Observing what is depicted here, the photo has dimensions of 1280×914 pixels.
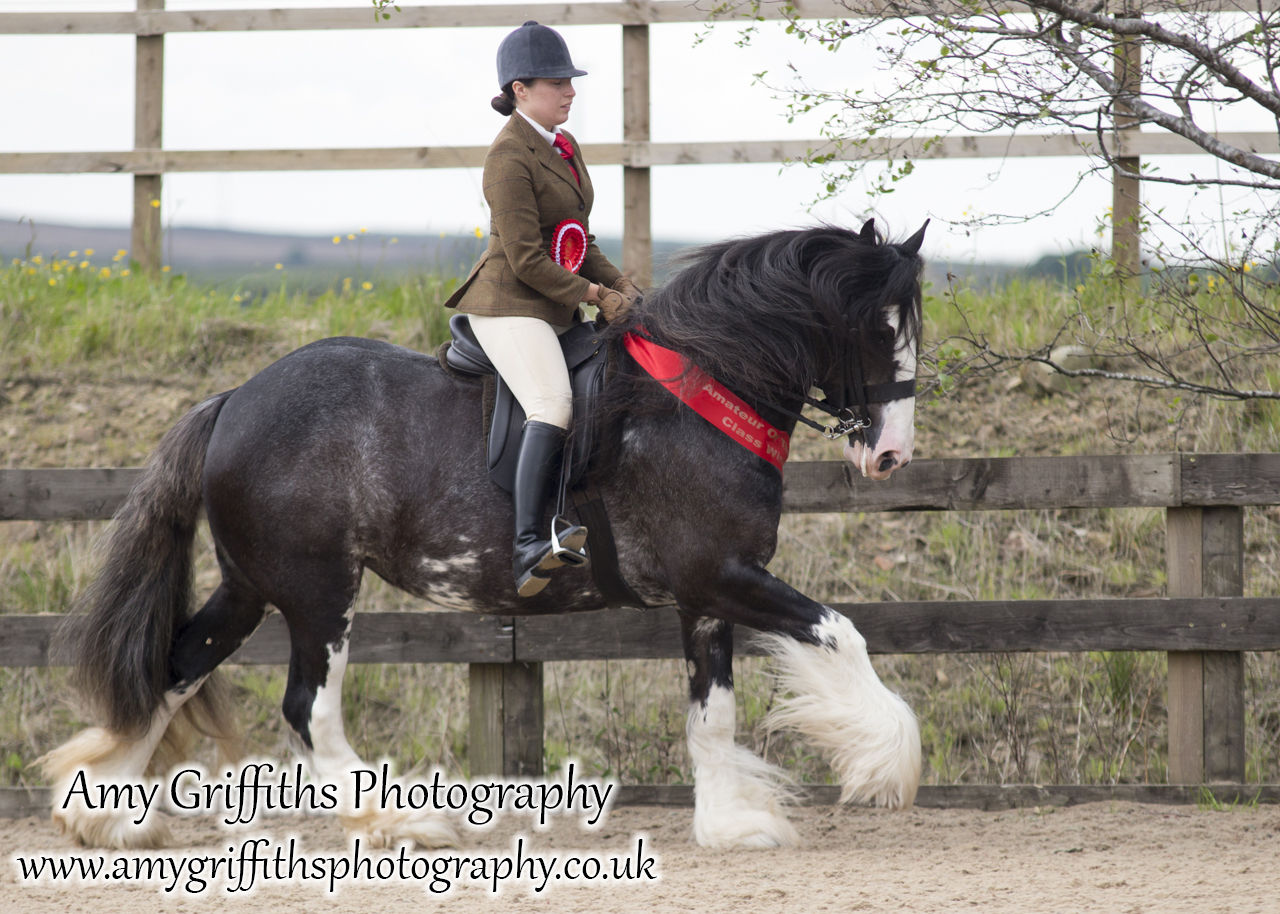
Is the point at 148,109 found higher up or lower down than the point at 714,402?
higher up

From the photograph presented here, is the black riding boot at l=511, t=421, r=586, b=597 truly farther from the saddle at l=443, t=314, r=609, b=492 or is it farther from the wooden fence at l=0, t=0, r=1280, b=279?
the wooden fence at l=0, t=0, r=1280, b=279

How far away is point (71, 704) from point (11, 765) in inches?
44.1

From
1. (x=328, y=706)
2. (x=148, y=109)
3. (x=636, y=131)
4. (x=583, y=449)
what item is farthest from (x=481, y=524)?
(x=148, y=109)

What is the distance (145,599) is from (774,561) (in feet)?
10.9

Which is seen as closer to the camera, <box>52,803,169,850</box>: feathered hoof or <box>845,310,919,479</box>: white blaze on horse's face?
<box>845,310,919,479</box>: white blaze on horse's face

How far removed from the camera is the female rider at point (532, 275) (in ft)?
12.0

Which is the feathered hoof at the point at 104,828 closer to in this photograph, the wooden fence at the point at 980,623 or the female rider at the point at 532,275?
the wooden fence at the point at 980,623

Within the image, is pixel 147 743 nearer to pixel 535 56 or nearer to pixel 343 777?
pixel 343 777

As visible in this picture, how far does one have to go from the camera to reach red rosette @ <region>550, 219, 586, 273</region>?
12.7 ft

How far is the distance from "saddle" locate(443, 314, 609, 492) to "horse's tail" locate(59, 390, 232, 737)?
3.50 ft

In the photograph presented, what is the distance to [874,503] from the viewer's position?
181 inches

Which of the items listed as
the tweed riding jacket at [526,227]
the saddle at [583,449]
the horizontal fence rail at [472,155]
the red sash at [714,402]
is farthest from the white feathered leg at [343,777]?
the horizontal fence rail at [472,155]

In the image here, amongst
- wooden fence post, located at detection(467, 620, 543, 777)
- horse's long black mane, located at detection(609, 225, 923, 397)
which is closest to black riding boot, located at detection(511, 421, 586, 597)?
horse's long black mane, located at detection(609, 225, 923, 397)

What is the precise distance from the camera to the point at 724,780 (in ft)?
13.1
